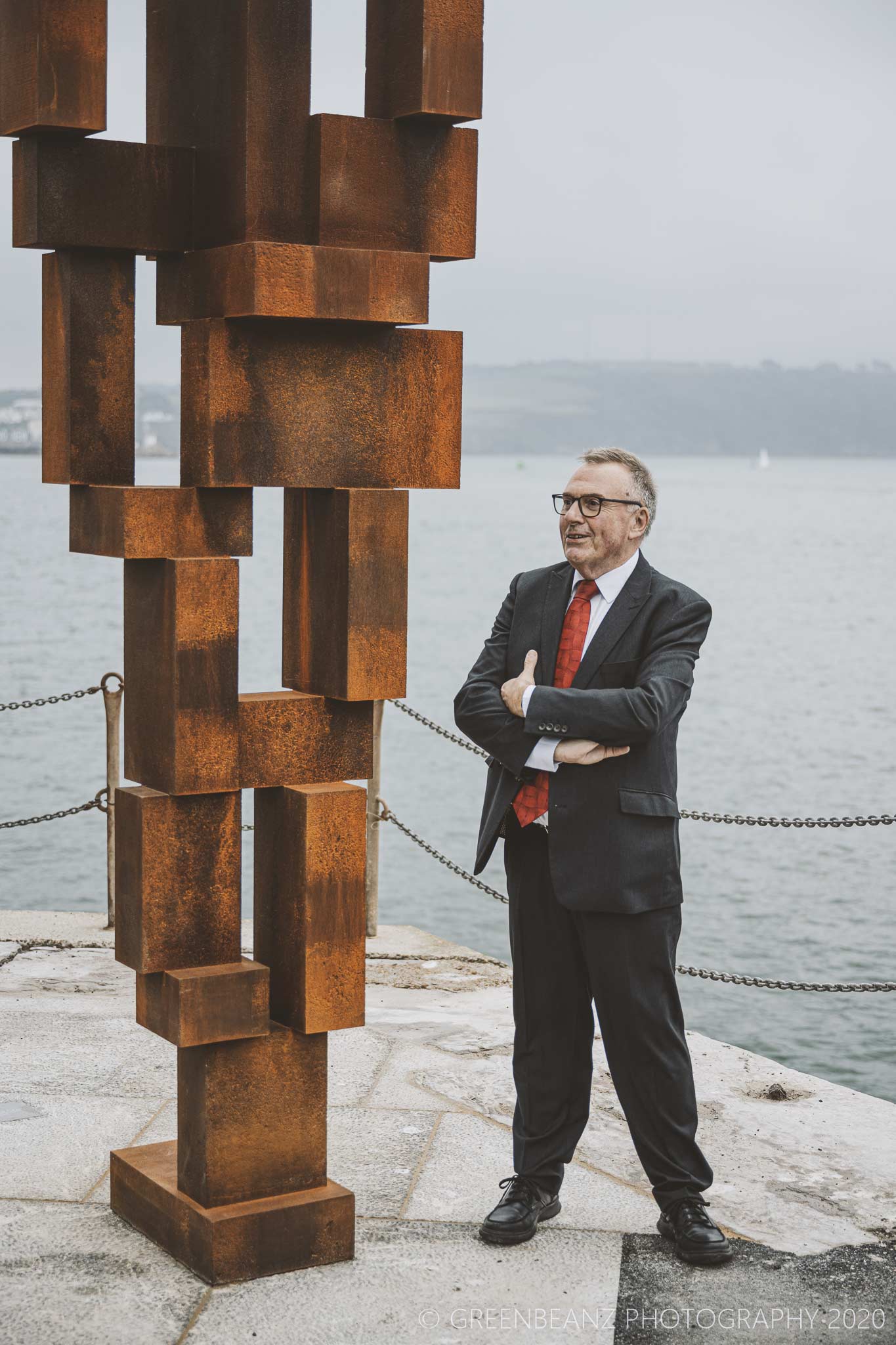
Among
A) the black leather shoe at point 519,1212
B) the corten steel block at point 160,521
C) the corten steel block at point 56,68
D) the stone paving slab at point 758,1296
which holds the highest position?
the corten steel block at point 56,68

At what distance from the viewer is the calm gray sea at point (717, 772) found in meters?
12.0

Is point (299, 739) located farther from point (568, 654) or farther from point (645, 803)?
point (645, 803)

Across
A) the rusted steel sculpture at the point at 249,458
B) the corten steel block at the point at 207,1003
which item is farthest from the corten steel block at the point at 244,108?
the corten steel block at the point at 207,1003

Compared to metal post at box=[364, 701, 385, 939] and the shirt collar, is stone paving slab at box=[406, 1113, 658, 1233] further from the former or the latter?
metal post at box=[364, 701, 385, 939]

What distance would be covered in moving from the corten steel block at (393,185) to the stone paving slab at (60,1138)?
2554mm

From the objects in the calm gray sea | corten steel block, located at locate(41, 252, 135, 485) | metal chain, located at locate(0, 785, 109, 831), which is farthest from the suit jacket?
the calm gray sea

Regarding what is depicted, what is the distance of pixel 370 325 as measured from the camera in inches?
151

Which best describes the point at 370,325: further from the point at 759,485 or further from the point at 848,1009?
the point at 759,485

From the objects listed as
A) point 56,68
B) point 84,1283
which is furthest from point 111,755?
point 56,68

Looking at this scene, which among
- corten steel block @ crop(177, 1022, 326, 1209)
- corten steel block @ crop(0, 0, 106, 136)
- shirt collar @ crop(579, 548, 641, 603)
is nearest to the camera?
corten steel block @ crop(0, 0, 106, 136)

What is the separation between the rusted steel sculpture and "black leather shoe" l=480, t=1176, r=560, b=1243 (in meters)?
0.37

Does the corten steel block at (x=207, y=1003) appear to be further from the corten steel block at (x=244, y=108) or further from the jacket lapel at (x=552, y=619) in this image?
the corten steel block at (x=244, y=108)

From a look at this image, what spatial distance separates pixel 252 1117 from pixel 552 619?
4.69 feet

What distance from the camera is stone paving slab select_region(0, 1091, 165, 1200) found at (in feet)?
14.5
